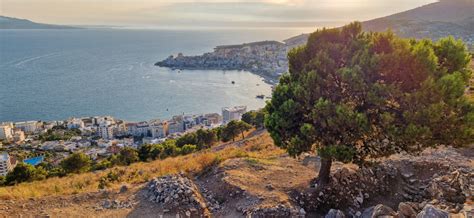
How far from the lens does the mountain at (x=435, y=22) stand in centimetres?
9431

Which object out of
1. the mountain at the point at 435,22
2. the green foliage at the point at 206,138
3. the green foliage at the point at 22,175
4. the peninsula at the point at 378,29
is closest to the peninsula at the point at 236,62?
the peninsula at the point at 378,29

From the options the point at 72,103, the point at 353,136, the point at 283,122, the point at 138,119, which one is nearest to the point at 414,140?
the point at 353,136

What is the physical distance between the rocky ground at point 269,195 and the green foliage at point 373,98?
4.96 ft

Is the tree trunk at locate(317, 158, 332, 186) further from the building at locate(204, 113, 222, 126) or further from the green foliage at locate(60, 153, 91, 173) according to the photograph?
the building at locate(204, 113, 222, 126)

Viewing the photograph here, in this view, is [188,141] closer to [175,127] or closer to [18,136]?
[175,127]

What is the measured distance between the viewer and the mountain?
309 ft

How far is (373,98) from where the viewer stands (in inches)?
309

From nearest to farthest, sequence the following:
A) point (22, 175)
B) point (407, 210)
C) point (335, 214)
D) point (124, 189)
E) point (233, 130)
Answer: point (407, 210) < point (335, 214) < point (124, 189) < point (22, 175) < point (233, 130)

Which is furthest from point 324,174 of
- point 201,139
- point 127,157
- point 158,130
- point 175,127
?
point 175,127

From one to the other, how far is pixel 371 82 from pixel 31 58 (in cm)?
15395

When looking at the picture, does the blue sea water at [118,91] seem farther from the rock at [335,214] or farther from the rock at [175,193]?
the rock at [335,214]

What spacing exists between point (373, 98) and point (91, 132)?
194ft

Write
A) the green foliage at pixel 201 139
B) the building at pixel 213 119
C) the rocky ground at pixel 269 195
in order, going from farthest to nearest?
the building at pixel 213 119 → the green foliage at pixel 201 139 → the rocky ground at pixel 269 195

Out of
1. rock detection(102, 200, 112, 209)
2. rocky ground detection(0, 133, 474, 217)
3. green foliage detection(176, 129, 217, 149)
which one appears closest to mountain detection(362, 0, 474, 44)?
green foliage detection(176, 129, 217, 149)
